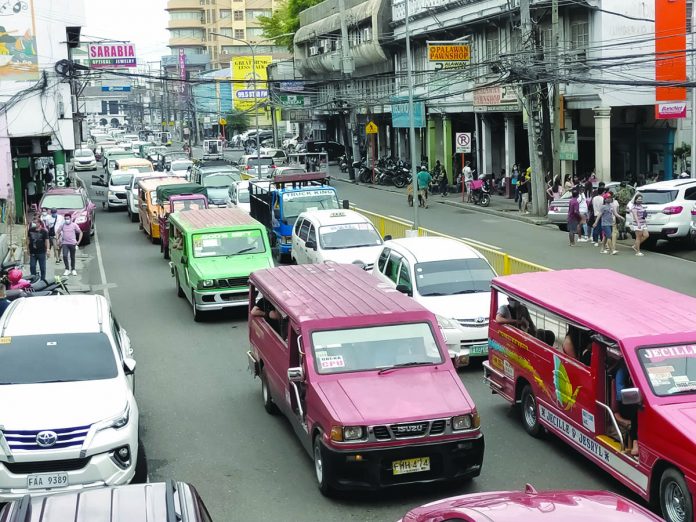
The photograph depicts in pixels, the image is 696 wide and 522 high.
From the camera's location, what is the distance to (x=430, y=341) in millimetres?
11031

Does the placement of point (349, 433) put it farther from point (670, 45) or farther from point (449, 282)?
point (670, 45)

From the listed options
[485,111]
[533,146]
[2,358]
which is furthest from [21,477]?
[485,111]

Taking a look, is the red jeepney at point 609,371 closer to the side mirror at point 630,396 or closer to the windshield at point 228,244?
the side mirror at point 630,396

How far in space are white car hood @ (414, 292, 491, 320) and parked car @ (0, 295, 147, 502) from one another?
17.7ft

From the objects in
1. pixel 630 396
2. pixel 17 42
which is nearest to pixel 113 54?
pixel 17 42

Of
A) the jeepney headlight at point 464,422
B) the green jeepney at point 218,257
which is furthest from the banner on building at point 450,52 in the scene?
the jeepney headlight at point 464,422

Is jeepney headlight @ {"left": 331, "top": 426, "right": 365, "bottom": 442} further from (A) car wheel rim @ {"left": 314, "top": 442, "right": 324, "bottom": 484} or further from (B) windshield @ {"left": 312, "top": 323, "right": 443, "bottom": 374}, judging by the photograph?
(B) windshield @ {"left": 312, "top": 323, "right": 443, "bottom": 374}

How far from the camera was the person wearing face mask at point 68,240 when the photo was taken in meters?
25.6

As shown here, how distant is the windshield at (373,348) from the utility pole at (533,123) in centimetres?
2382

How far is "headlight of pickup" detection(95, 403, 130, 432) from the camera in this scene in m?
9.73

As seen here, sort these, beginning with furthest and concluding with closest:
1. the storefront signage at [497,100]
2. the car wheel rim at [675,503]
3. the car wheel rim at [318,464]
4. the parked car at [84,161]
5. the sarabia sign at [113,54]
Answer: the parked car at [84,161]
the sarabia sign at [113,54]
the storefront signage at [497,100]
the car wheel rim at [318,464]
the car wheel rim at [675,503]

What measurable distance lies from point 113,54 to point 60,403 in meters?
49.3

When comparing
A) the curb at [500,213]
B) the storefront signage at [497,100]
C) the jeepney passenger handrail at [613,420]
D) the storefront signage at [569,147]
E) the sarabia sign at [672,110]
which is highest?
the storefront signage at [497,100]

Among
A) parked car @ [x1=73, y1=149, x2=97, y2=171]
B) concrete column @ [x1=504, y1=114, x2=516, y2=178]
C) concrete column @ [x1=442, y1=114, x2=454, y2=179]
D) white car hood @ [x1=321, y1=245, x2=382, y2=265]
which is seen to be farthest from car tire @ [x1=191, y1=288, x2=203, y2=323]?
parked car @ [x1=73, y1=149, x2=97, y2=171]
